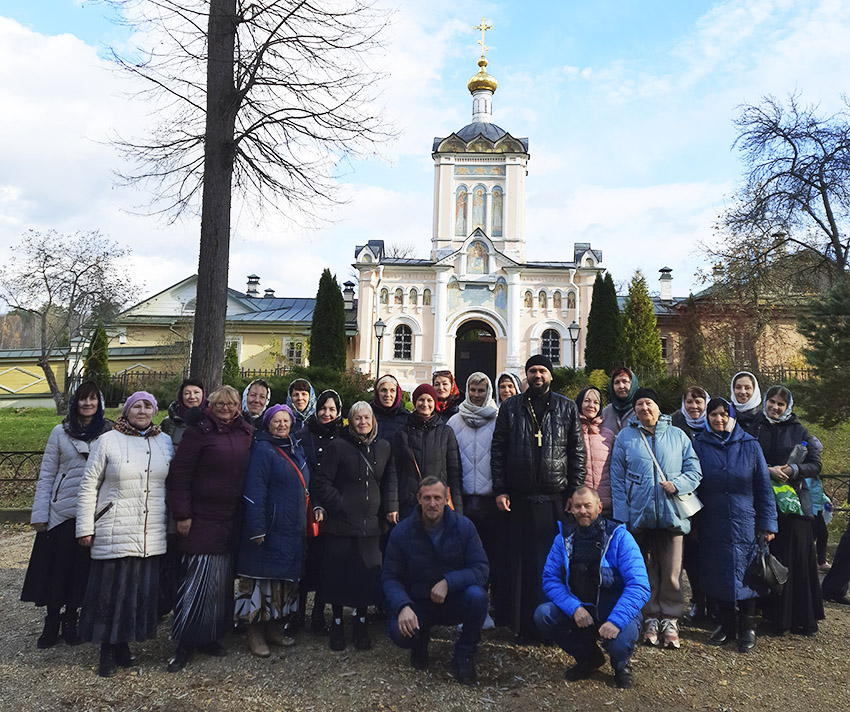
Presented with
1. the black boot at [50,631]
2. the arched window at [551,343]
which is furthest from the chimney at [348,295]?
the black boot at [50,631]

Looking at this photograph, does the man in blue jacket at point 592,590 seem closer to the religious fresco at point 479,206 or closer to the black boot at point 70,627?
the black boot at point 70,627

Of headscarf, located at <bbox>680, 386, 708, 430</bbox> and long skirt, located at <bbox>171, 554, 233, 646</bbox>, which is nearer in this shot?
long skirt, located at <bbox>171, 554, 233, 646</bbox>

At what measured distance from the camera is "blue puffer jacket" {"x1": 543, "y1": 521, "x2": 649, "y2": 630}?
12.4 ft

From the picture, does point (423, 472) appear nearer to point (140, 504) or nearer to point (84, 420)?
point (140, 504)

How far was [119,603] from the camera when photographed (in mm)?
4074

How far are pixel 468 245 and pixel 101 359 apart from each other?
15.2 meters

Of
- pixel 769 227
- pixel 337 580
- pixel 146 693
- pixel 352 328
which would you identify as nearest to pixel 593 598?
pixel 337 580

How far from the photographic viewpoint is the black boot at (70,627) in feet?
15.0

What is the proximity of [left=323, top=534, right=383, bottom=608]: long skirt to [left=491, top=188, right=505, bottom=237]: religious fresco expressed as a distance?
25440mm

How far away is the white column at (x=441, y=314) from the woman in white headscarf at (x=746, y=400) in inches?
844

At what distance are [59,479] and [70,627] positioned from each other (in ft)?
3.55

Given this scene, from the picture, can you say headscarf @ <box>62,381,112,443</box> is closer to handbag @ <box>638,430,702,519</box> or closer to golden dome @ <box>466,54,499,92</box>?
handbag @ <box>638,430,702,519</box>

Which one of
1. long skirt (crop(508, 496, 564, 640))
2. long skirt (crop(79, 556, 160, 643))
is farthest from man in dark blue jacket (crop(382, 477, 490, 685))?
long skirt (crop(79, 556, 160, 643))

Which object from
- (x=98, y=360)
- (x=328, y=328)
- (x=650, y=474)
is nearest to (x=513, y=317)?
(x=328, y=328)
